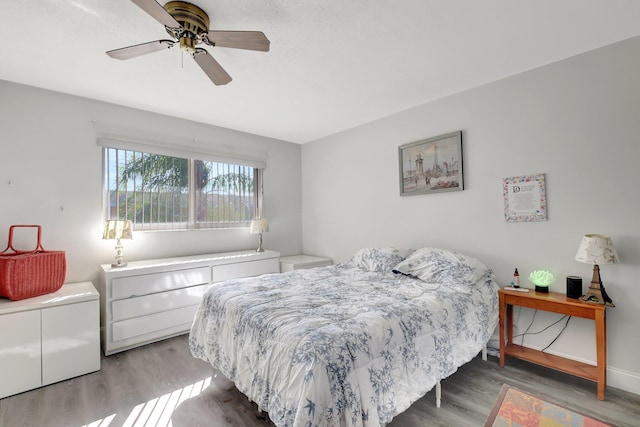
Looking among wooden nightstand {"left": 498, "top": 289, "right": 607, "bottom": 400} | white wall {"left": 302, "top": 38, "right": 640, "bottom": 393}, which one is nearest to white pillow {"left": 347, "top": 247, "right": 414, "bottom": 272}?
white wall {"left": 302, "top": 38, "right": 640, "bottom": 393}

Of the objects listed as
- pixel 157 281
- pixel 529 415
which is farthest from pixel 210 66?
pixel 529 415

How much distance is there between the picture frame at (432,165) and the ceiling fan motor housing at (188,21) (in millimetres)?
2416

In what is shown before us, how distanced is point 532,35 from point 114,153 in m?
4.06

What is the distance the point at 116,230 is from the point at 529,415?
139 inches

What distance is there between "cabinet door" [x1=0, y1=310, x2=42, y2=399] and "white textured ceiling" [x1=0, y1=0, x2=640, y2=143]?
204 cm

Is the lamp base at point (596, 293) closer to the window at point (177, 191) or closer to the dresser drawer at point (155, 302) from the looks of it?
the dresser drawer at point (155, 302)

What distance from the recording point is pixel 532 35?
2068 millimetres

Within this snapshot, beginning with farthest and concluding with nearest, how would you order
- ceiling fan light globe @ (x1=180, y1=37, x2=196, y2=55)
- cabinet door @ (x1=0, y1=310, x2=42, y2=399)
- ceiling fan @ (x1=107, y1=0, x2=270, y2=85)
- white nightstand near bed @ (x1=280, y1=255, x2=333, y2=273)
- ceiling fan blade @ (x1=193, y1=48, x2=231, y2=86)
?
1. white nightstand near bed @ (x1=280, y1=255, x2=333, y2=273)
2. cabinet door @ (x1=0, y1=310, x2=42, y2=399)
3. ceiling fan blade @ (x1=193, y1=48, x2=231, y2=86)
4. ceiling fan light globe @ (x1=180, y1=37, x2=196, y2=55)
5. ceiling fan @ (x1=107, y1=0, x2=270, y2=85)

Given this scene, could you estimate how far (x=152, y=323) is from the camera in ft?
9.78

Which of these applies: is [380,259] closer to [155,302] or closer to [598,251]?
[598,251]

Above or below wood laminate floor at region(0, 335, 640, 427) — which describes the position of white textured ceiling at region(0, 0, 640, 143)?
above

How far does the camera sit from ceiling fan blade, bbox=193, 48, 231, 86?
1.89 metres

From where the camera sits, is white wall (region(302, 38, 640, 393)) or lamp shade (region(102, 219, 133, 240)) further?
lamp shade (region(102, 219, 133, 240))

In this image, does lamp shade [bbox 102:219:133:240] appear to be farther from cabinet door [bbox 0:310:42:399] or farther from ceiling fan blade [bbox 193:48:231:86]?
ceiling fan blade [bbox 193:48:231:86]
